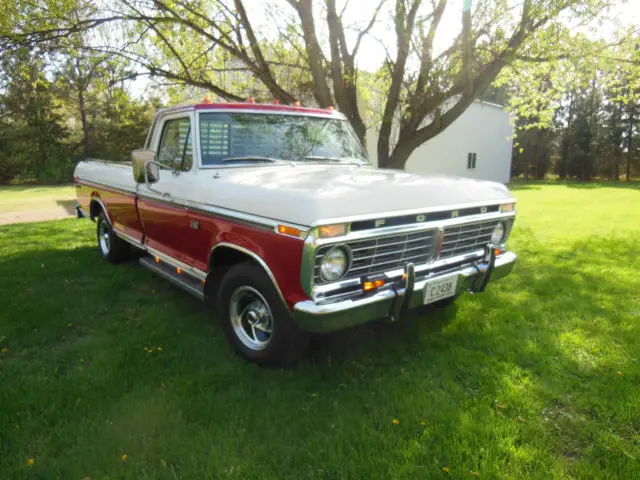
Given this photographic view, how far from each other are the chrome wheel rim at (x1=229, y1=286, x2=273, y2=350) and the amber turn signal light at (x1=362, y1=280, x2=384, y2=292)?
29.7 inches

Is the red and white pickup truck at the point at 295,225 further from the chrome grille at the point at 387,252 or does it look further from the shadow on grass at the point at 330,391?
the shadow on grass at the point at 330,391

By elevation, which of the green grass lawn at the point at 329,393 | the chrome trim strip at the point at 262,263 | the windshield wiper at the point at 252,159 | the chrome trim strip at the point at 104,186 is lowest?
the green grass lawn at the point at 329,393

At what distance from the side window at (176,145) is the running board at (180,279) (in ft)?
3.17

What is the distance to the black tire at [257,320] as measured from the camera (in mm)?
2980

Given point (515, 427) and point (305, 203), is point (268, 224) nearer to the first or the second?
point (305, 203)

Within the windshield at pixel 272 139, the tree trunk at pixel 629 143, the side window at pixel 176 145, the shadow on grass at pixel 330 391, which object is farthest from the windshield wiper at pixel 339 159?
the tree trunk at pixel 629 143

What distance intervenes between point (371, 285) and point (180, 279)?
1.92 meters

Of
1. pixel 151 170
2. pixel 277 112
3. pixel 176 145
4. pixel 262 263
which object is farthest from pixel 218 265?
pixel 277 112

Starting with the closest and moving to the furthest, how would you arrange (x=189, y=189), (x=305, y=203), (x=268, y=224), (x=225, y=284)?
1. (x=305, y=203)
2. (x=268, y=224)
3. (x=225, y=284)
4. (x=189, y=189)

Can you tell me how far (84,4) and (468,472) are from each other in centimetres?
925

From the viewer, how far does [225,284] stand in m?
3.28

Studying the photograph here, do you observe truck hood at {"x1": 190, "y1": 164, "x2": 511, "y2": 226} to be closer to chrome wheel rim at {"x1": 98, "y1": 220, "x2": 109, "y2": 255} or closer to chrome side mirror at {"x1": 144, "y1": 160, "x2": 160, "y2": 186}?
chrome side mirror at {"x1": 144, "y1": 160, "x2": 160, "y2": 186}

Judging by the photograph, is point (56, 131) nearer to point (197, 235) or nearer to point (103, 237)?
point (103, 237)

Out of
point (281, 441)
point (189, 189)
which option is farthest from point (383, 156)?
point (281, 441)
